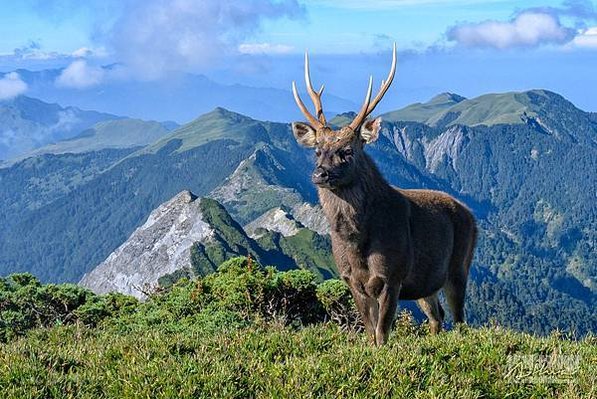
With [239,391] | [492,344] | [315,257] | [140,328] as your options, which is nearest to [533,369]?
[492,344]

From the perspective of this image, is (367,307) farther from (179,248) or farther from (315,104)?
(179,248)

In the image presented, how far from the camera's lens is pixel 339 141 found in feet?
39.0

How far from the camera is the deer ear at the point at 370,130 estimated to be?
12.2 m

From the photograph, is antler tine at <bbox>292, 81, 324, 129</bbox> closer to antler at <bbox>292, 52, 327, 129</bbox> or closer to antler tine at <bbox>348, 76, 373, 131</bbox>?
antler at <bbox>292, 52, 327, 129</bbox>

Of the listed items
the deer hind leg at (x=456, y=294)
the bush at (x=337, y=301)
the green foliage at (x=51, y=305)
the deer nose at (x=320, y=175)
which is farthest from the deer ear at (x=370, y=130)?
the green foliage at (x=51, y=305)

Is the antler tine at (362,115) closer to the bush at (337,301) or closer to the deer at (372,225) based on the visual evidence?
the deer at (372,225)

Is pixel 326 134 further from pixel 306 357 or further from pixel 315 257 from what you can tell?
pixel 315 257

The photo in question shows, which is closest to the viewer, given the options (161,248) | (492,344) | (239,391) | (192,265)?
(239,391)

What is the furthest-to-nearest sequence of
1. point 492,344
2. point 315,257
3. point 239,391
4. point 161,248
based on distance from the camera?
1. point 315,257
2. point 161,248
3. point 492,344
4. point 239,391

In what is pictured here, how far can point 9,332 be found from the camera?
47.3 feet

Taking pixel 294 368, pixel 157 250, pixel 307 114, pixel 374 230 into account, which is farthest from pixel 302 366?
pixel 157 250

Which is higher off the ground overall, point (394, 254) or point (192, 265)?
point (394, 254)

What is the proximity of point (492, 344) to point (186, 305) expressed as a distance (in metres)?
7.67

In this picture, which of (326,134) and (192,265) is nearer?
(326,134)
